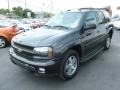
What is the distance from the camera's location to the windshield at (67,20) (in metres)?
4.42

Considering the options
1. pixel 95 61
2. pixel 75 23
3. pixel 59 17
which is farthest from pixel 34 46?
pixel 95 61

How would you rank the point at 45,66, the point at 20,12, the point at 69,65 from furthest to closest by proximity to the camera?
the point at 20,12
the point at 69,65
the point at 45,66

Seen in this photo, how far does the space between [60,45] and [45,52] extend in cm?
37

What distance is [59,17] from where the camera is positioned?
5.01 metres

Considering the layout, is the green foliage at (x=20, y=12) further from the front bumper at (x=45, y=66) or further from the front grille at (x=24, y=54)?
the front bumper at (x=45, y=66)

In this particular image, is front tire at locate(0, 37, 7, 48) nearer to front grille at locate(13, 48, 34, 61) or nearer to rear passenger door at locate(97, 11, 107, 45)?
front grille at locate(13, 48, 34, 61)

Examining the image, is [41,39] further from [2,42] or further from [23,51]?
[2,42]

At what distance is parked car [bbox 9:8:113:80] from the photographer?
3424mm

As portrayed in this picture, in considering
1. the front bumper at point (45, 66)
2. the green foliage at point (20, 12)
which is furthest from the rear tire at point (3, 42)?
the green foliage at point (20, 12)

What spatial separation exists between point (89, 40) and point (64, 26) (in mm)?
797

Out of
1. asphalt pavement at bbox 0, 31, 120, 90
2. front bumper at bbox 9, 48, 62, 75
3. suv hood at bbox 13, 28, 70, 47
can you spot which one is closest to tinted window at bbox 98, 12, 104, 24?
asphalt pavement at bbox 0, 31, 120, 90

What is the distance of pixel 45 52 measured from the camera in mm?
3395

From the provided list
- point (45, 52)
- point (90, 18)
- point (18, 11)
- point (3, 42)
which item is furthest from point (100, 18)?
point (18, 11)

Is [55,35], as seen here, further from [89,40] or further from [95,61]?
[95,61]
